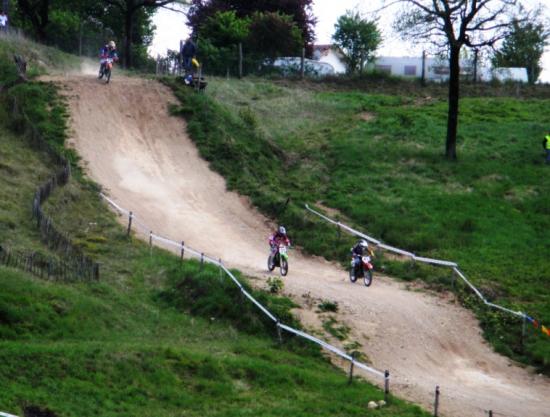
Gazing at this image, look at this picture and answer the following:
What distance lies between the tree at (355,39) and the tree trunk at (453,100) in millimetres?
26162

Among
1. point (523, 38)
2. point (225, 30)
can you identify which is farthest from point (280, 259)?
point (225, 30)

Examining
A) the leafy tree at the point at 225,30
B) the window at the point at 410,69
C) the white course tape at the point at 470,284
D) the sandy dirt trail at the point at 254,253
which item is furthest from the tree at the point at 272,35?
the white course tape at the point at 470,284

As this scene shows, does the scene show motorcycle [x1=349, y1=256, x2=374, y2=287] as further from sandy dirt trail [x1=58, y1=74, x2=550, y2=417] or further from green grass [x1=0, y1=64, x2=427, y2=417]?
green grass [x1=0, y1=64, x2=427, y2=417]

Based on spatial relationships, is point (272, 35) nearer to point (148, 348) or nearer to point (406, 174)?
point (406, 174)

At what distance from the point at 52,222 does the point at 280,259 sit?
23.2 ft

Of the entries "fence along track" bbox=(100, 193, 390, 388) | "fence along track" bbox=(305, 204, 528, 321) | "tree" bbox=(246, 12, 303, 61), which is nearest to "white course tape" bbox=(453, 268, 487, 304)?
"fence along track" bbox=(305, 204, 528, 321)

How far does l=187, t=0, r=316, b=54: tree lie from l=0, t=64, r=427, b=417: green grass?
41325 millimetres

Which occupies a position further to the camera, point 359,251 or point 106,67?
point 106,67

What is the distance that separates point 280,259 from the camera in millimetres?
30859

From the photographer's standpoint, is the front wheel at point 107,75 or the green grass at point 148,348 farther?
the front wheel at point 107,75

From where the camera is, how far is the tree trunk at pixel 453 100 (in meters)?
44.3

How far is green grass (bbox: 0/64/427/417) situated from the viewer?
19.5 metres

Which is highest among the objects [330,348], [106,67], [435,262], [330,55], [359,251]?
[330,55]

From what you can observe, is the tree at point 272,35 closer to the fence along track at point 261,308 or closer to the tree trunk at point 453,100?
the tree trunk at point 453,100
